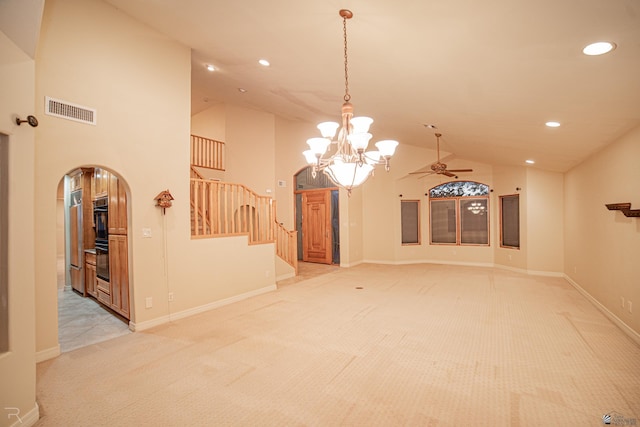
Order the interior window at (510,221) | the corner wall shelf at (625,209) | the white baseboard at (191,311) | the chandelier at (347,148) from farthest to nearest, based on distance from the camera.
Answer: the interior window at (510,221), the white baseboard at (191,311), the corner wall shelf at (625,209), the chandelier at (347,148)

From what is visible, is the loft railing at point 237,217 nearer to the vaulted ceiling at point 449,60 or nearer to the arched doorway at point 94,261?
the arched doorway at point 94,261

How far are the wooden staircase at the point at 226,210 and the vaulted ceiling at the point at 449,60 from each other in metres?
1.96

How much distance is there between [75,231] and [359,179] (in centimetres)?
582

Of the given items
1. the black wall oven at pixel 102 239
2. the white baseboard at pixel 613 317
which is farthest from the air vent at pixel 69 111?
the white baseboard at pixel 613 317

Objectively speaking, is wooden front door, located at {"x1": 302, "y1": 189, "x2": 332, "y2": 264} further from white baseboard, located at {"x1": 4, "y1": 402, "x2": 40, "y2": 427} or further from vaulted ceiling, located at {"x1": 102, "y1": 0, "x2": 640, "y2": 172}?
white baseboard, located at {"x1": 4, "y1": 402, "x2": 40, "y2": 427}

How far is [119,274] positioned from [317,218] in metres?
5.81

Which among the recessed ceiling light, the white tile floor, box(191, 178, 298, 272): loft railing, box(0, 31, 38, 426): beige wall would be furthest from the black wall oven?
the recessed ceiling light

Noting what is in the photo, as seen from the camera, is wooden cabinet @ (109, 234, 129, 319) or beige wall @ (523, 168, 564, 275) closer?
wooden cabinet @ (109, 234, 129, 319)

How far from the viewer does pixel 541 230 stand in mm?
7238

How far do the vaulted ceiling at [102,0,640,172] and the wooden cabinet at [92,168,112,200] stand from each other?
7.65 ft

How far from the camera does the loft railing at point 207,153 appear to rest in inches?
288

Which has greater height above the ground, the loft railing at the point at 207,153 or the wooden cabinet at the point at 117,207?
the loft railing at the point at 207,153

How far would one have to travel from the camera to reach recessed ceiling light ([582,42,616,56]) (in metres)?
1.94

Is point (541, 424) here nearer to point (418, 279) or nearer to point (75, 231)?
point (418, 279)
